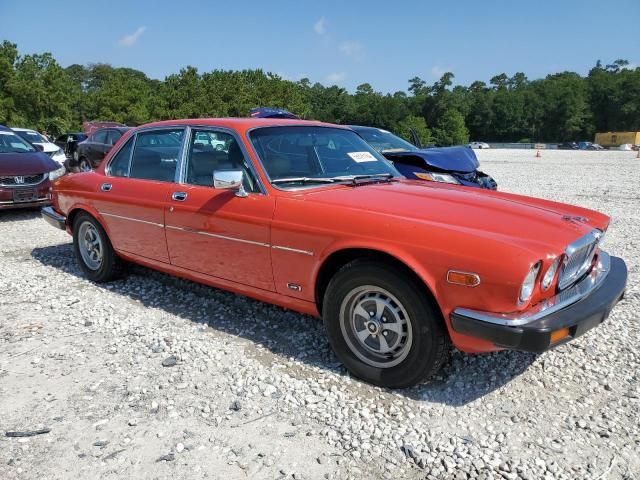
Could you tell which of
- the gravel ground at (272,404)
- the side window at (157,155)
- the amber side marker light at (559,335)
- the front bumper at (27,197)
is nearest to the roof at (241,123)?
the side window at (157,155)

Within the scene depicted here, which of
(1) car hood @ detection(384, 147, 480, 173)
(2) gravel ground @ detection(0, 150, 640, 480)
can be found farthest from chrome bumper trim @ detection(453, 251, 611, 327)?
(1) car hood @ detection(384, 147, 480, 173)

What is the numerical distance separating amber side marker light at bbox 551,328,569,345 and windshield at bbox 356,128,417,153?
21.1 feet

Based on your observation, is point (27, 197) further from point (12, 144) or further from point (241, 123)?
point (241, 123)

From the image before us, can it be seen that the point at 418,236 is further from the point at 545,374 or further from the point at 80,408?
the point at 80,408

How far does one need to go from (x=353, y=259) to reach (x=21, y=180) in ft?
24.7

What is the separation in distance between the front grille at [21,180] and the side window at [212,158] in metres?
5.72

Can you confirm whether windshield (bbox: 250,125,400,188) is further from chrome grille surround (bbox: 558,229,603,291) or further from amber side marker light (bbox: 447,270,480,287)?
chrome grille surround (bbox: 558,229,603,291)

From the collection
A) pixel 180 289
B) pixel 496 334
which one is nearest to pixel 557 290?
pixel 496 334

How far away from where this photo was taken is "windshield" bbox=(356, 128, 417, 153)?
30.1 ft

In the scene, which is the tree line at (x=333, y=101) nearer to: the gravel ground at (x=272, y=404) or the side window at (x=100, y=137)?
the side window at (x=100, y=137)

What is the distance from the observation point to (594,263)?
11.6 feet

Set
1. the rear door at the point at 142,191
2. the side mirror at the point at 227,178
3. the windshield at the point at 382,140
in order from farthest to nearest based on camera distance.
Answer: the windshield at the point at 382,140
the rear door at the point at 142,191
the side mirror at the point at 227,178

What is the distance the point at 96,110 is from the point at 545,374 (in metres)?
55.2

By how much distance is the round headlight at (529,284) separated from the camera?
2.70 m
